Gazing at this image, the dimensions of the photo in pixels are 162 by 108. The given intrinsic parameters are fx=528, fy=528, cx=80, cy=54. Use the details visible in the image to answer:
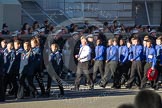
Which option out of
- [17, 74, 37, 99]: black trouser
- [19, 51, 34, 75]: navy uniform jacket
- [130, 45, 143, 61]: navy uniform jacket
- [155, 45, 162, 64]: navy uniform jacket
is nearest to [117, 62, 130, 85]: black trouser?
[130, 45, 143, 61]: navy uniform jacket

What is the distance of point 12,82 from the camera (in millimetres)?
13773

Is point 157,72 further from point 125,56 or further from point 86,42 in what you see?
point 86,42

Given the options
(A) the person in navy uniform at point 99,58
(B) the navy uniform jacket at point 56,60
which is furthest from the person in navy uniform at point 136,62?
(B) the navy uniform jacket at point 56,60

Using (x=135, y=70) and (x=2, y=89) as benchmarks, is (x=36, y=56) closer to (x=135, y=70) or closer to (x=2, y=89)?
(x=2, y=89)

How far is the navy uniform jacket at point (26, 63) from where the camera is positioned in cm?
1303

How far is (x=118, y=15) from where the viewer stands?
30.8 m

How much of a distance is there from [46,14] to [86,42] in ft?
44.7

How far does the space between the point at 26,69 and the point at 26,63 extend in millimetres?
154

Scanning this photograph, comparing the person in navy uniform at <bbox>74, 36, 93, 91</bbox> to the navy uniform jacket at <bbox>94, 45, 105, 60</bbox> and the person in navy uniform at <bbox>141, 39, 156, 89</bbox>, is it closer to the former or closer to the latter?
the navy uniform jacket at <bbox>94, 45, 105, 60</bbox>

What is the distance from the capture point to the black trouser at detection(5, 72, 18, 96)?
13.4 m

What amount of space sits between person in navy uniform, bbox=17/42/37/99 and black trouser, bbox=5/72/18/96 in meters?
0.37

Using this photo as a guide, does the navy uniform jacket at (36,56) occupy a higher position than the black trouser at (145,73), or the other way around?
the navy uniform jacket at (36,56)

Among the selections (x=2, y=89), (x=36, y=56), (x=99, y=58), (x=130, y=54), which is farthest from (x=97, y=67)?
(x=2, y=89)

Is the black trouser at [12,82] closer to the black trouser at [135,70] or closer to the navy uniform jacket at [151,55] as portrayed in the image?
the black trouser at [135,70]
